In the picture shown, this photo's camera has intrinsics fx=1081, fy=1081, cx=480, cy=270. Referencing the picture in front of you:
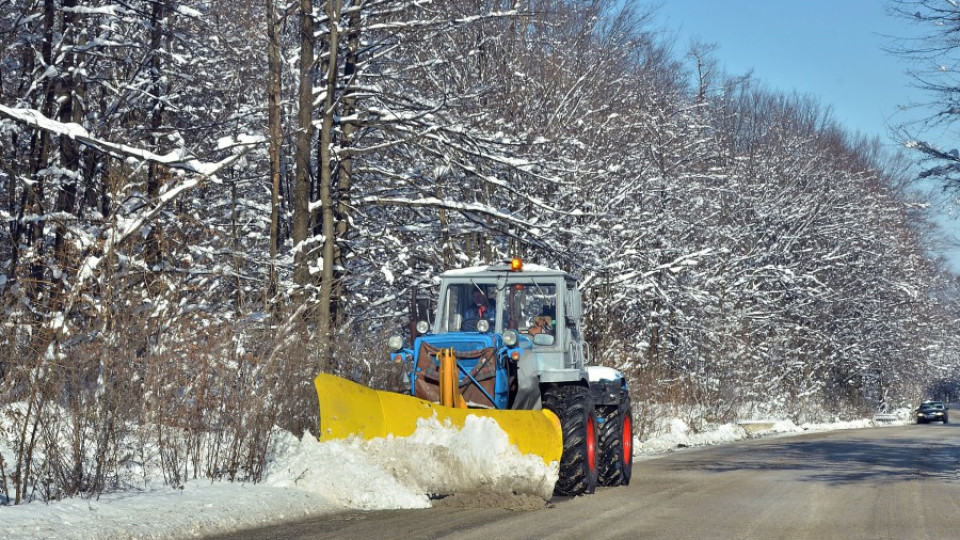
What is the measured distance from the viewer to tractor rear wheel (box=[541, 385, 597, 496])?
440 inches

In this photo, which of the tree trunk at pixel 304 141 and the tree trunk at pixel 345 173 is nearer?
the tree trunk at pixel 304 141

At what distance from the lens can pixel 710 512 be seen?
9.95 m

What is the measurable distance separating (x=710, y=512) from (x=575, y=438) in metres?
1.75

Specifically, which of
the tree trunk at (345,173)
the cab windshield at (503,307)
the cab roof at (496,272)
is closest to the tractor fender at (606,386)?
the cab windshield at (503,307)

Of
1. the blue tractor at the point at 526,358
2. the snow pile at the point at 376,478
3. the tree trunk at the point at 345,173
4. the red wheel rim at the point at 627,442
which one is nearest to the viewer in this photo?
the snow pile at the point at 376,478

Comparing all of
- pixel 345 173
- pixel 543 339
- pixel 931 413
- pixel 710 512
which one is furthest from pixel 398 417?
pixel 931 413

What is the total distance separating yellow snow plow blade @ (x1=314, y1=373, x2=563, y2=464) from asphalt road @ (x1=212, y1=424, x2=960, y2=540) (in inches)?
24.0

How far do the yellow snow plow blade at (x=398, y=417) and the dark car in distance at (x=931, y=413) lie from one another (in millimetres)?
43746

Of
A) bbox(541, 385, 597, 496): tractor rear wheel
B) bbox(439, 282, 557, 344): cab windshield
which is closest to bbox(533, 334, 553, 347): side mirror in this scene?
bbox(439, 282, 557, 344): cab windshield

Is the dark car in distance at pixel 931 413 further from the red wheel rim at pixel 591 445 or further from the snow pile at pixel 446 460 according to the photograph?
the snow pile at pixel 446 460

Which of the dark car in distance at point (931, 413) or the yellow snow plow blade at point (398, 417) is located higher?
the yellow snow plow blade at point (398, 417)

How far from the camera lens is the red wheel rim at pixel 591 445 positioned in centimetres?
1169

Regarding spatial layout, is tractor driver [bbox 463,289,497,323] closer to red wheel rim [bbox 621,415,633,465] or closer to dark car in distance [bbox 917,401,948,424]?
red wheel rim [bbox 621,415,633,465]

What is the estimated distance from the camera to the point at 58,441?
8727 millimetres
